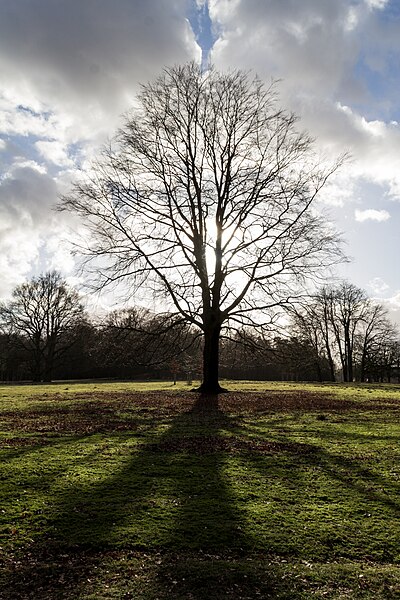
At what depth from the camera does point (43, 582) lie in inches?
149

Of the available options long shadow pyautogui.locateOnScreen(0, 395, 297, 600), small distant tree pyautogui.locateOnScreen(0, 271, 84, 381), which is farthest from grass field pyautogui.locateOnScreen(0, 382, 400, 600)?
small distant tree pyautogui.locateOnScreen(0, 271, 84, 381)

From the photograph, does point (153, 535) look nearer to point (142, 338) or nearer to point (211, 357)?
point (142, 338)

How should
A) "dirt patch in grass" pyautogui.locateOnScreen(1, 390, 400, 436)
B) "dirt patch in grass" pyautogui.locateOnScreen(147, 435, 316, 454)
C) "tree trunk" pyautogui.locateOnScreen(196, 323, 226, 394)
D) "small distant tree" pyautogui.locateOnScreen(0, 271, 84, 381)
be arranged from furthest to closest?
"small distant tree" pyautogui.locateOnScreen(0, 271, 84, 381) < "tree trunk" pyautogui.locateOnScreen(196, 323, 226, 394) < "dirt patch in grass" pyautogui.locateOnScreen(1, 390, 400, 436) < "dirt patch in grass" pyautogui.locateOnScreen(147, 435, 316, 454)

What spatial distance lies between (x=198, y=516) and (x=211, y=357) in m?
17.0

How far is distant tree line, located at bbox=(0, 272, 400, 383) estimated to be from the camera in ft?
69.1

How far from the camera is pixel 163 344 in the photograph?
21172 mm

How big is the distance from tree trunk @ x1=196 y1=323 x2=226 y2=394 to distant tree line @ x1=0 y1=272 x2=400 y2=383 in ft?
2.39

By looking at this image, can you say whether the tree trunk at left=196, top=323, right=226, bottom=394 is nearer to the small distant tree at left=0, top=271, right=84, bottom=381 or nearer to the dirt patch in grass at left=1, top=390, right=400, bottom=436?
the dirt patch in grass at left=1, top=390, right=400, bottom=436

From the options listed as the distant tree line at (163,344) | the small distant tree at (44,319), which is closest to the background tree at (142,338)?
the distant tree line at (163,344)

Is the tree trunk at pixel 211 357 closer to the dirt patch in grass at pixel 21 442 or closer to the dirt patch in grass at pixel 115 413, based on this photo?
the dirt patch in grass at pixel 115 413

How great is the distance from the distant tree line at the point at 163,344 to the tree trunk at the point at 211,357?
73cm

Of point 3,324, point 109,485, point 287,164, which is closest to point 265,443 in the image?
point 109,485

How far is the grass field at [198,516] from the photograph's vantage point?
3836 millimetres

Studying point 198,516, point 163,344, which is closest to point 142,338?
point 163,344
